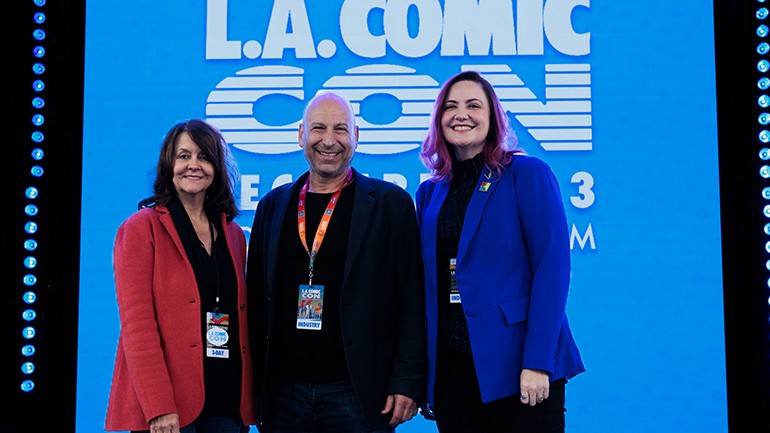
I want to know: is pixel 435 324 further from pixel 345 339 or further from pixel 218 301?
pixel 218 301

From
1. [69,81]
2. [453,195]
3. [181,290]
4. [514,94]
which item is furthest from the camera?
[514,94]

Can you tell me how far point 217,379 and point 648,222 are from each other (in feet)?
7.19

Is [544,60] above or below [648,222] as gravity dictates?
above

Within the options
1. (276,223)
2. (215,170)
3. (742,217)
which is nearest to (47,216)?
(215,170)

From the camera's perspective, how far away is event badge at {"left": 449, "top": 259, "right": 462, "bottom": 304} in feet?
7.70

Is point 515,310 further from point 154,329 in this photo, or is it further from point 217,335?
point 154,329

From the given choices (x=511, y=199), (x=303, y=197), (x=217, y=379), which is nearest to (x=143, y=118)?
(x=303, y=197)

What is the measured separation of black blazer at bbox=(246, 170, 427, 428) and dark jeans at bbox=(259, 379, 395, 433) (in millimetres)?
39

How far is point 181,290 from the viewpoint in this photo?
2.25 meters

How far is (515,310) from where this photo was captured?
2.28 meters

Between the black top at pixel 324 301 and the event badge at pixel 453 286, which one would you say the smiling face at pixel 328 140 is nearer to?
the black top at pixel 324 301

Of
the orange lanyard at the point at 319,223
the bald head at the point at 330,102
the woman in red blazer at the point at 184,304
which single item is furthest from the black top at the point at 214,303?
the bald head at the point at 330,102

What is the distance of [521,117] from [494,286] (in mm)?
1614

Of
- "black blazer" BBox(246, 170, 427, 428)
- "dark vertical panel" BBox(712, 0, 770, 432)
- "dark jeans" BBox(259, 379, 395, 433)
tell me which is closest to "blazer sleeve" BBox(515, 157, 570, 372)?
"black blazer" BBox(246, 170, 427, 428)
